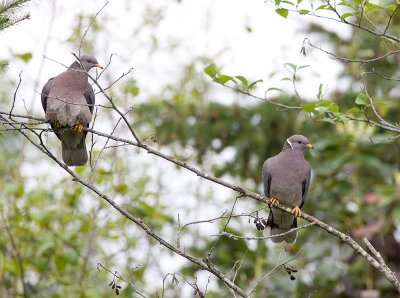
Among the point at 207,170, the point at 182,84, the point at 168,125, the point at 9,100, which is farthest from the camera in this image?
the point at 9,100

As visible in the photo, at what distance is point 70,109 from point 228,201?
124 inches

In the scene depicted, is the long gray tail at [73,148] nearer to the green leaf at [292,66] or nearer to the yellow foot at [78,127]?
the yellow foot at [78,127]

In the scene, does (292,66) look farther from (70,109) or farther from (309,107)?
(70,109)

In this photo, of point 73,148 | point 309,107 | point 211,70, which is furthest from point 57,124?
point 309,107

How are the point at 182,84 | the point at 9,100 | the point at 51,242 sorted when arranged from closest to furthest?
the point at 51,242
the point at 182,84
the point at 9,100

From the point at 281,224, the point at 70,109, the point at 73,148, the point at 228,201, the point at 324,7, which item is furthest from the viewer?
the point at 228,201

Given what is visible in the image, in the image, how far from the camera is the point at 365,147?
700 centimetres

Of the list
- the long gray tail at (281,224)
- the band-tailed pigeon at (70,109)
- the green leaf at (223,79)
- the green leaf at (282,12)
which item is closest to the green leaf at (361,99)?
the green leaf at (282,12)

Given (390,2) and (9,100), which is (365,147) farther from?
(9,100)

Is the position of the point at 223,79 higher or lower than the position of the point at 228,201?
lower

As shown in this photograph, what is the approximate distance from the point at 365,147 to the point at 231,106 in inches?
51.8

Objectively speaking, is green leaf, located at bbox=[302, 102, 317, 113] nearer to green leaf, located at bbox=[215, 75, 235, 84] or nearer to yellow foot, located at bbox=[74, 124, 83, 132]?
green leaf, located at bbox=[215, 75, 235, 84]

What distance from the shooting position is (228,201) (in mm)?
7801

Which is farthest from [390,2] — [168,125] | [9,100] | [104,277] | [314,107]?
[9,100]
